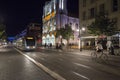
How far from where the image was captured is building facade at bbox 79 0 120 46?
36191mm

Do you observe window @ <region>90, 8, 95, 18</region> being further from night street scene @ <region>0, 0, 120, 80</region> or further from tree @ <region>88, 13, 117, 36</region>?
tree @ <region>88, 13, 117, 36</region>

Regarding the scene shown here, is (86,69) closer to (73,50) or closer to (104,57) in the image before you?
(104,57)

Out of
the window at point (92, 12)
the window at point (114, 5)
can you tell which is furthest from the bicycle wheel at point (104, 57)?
the window at point (92, 12)

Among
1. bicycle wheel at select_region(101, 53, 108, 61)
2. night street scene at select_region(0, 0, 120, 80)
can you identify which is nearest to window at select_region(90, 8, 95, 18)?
night street scene at select_region(0, 0, 120, 80)

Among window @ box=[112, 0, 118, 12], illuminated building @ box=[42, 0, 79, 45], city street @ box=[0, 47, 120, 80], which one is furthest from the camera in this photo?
illuminated building @ box=[42, 0, 79, 45]

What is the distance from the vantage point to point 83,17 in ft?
164

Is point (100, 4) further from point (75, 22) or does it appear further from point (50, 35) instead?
point (50, 35)

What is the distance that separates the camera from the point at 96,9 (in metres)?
43.3

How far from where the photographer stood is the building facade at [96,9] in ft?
119

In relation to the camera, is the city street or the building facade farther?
the building facade

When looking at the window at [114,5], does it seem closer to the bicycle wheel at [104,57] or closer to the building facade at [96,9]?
the building facade at [96,9]

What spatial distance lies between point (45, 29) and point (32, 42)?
179ft

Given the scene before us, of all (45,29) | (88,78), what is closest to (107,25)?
(88,78)

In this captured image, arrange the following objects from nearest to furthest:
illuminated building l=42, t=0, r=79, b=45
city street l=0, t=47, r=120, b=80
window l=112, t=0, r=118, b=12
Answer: city street l=0, t=47, r=120, b=80
window l=112, t=0, r=118, b=12
illuminated building l=42, t=0, r=79, b=45
